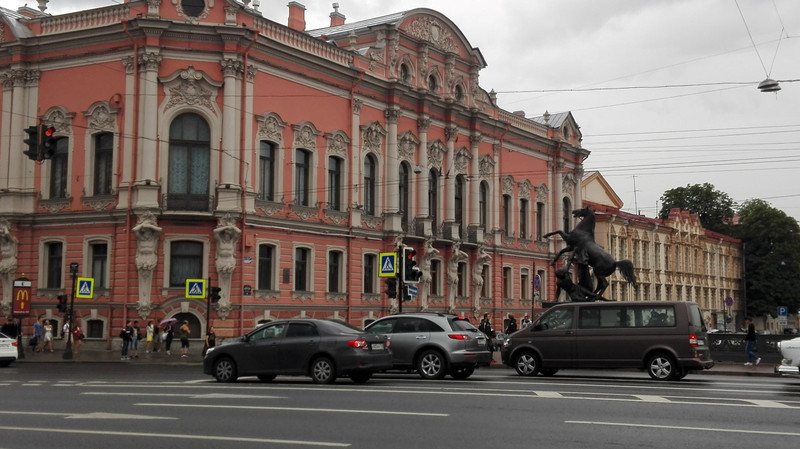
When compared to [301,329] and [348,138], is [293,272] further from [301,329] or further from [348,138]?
[301,329]

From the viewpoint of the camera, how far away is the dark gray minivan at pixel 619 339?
2081 cm

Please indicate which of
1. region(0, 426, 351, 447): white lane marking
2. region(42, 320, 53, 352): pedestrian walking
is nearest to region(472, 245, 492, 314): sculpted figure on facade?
region(42, 320, 53, 352): pedestrian walking

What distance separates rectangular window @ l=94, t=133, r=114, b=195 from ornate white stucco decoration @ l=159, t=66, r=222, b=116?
3.15 m

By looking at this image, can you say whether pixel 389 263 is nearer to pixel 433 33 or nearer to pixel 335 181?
pixel 335 181

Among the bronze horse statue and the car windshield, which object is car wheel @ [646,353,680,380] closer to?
the car windshield

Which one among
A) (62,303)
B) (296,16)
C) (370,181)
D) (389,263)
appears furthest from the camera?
(296,16)

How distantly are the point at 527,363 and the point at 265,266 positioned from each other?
59.3ft

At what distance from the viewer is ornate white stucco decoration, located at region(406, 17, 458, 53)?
47031mm

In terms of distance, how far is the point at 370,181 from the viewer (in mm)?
44594

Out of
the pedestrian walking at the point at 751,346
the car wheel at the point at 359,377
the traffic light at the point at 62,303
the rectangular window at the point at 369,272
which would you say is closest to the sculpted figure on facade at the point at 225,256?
the traffic light at the point at 62,303

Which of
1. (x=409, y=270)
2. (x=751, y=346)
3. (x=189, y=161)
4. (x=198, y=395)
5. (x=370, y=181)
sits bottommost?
(x=198, y=395)

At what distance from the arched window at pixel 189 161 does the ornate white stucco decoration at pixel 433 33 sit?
14.2 m

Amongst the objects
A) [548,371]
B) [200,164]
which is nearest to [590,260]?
[548,371]

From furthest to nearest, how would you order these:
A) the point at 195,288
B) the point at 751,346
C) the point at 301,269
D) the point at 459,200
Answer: the point at 459,200
the point at 301,269
the point at 195,288
the point at 751,346
